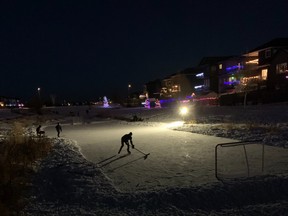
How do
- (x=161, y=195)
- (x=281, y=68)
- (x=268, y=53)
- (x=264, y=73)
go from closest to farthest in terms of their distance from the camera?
(x=161, y=195)
(x=281, y=68)
(x=268, y=53)
(x=264, y=73)

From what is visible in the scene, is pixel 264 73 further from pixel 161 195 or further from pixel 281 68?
pixel 161 195

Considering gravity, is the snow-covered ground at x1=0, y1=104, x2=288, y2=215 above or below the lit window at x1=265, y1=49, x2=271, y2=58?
below

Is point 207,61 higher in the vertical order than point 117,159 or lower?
higher

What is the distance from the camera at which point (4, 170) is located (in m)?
9.20

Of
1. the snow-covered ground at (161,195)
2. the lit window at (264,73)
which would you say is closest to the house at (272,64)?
the lit window at (264,73)

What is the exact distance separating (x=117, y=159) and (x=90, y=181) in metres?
3.29

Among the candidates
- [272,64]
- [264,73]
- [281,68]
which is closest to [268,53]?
[264,73]

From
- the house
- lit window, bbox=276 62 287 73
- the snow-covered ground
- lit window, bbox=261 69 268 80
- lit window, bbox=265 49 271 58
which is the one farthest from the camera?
lit window, bbox=261 69 268 80

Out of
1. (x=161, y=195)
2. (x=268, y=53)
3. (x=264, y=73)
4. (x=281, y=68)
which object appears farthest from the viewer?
(x=264, y=73)

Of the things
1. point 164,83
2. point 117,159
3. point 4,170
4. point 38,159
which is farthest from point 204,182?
point 164,83

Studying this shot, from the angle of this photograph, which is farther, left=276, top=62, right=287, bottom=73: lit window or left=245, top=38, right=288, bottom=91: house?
left=245, top=38, right=288, bottom=91: house

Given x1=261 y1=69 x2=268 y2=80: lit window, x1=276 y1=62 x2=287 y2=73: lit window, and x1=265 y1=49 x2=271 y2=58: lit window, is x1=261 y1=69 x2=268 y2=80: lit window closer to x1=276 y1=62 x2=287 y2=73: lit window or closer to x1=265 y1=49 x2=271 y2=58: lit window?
x1=265 y1=49 x2=271 y2=58: lit window

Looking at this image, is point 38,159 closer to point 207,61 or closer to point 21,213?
point 21,213

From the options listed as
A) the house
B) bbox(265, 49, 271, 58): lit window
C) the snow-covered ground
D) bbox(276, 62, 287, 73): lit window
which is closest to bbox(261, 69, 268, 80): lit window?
the house
